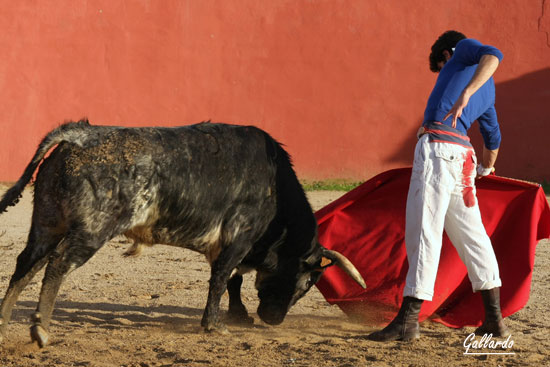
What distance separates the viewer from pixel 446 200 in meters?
4.34

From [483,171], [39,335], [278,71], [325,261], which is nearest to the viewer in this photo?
[39,335]

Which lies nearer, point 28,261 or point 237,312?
point 28,261

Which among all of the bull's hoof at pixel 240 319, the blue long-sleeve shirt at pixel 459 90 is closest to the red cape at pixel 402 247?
the bull's hoof at pixel 240 319

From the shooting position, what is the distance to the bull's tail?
13.8 ft

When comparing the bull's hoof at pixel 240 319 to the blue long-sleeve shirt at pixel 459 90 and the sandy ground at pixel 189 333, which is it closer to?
the sandy ground at pixel 189 333

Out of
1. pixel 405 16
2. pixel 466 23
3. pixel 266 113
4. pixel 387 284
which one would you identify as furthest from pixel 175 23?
pixel 387 284

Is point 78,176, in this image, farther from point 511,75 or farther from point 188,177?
point 511,75

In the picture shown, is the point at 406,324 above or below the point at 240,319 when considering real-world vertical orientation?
above

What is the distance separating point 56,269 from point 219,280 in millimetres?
1012

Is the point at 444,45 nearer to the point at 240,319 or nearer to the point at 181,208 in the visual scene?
the point at 181,208

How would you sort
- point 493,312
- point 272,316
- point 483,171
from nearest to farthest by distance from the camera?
point 493,312 → point 483,171 → point 272,316

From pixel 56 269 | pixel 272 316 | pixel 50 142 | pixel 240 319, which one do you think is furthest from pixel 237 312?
pixel 50 142

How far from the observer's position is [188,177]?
4.52 meters

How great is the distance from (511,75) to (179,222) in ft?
28.8
